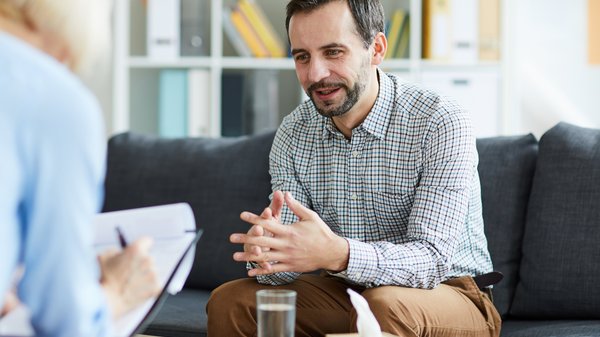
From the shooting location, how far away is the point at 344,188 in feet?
6.56

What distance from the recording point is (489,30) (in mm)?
3424

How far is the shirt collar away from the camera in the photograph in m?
1.99

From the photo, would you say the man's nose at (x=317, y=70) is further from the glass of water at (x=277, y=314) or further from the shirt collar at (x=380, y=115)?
the glass of water at (x=277, y=314)

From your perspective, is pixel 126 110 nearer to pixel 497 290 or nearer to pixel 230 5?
pixel 230 5

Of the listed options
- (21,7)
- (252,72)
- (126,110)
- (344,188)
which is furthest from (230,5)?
(21,7)

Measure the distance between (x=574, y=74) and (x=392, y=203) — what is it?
219 cm

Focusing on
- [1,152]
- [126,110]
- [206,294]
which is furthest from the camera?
[126,110]

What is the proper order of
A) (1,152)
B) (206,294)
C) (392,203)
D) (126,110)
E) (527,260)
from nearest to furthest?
1. (1,152)
2. (392,203)
3. (527,260)
4. (206,294)
5. (126,110)

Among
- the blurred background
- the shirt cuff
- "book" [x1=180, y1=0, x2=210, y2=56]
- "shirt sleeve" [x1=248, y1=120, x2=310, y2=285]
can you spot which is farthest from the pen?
"book" [x1=180, y1=0, x2=210, y2=56]

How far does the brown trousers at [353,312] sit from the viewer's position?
169 cm

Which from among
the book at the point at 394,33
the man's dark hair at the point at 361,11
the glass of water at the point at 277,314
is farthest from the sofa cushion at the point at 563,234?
the book at the point at 394,33

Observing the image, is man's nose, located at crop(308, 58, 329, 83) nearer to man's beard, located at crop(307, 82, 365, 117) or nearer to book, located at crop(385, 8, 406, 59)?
man's beard, located at crop(307, 82, 365, 117)

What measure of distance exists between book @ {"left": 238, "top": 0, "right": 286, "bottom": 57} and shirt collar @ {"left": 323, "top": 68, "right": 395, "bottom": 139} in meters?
1.50

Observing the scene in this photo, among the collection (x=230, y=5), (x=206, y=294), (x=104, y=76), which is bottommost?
(x=206, y=294)
